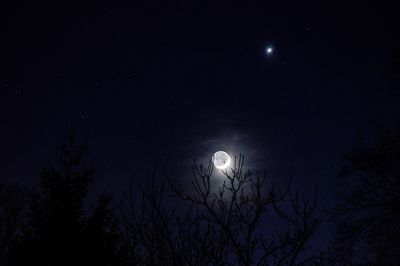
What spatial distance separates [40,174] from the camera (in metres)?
12.3

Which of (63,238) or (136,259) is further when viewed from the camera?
(63,238)

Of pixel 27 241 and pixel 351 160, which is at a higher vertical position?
pixel 351 160

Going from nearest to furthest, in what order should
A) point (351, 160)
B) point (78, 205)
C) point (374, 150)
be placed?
1. point (374, 150)
2. point (351, 160)
3. point (78, 205)

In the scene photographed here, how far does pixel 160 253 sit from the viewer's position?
4.37 m

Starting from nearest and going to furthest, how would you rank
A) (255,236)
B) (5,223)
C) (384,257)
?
(255,236)
(384,257)
(5,223)

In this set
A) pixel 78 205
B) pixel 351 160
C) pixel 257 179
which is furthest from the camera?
pixel 78 205

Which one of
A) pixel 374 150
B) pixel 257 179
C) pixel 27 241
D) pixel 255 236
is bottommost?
pixel 255 236

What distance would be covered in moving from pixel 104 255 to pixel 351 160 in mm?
7066

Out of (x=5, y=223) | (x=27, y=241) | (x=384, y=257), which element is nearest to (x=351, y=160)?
(x=384, y=257)

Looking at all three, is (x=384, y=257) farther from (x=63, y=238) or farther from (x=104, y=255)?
(x=63, y=238)

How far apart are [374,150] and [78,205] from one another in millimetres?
9770

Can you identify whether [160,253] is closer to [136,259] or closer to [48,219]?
[136,259]

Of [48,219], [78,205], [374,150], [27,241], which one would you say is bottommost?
[27,241]

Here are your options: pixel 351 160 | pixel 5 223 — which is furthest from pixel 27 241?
pixel 5 223
